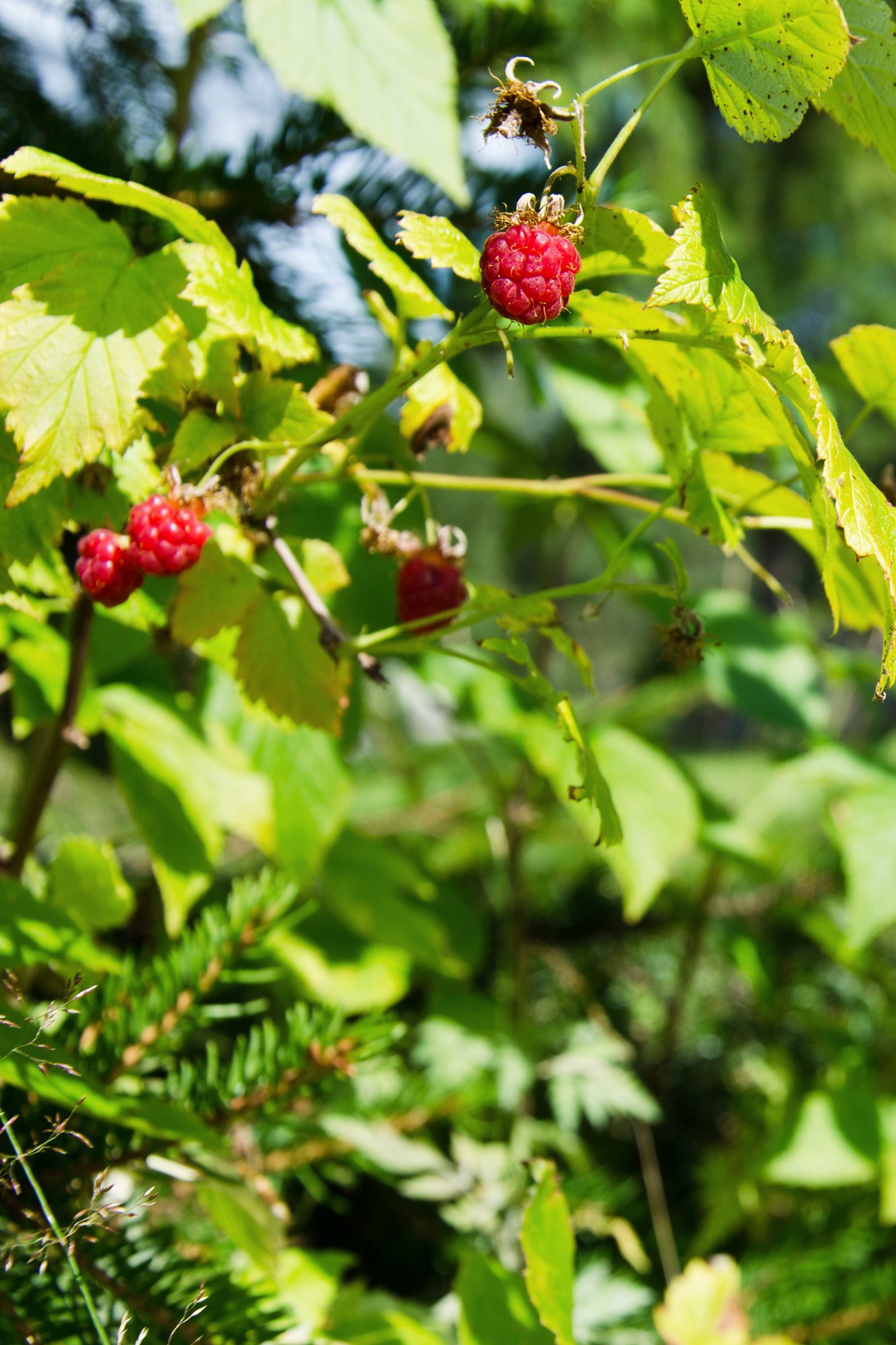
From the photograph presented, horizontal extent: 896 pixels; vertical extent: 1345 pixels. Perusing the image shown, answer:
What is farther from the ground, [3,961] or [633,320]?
[633,320]

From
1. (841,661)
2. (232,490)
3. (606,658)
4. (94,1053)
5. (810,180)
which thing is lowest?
(606,658)

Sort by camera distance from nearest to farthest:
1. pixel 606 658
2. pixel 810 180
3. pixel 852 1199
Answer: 1. pixel 852 1199
2. pixel 810 180
3. pixel 606 658

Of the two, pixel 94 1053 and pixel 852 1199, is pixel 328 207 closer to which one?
pixel 94 1053

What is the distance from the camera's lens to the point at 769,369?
25 centimetres

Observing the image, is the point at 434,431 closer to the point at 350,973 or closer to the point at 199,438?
the point at 199,438

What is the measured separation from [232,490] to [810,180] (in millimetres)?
3656

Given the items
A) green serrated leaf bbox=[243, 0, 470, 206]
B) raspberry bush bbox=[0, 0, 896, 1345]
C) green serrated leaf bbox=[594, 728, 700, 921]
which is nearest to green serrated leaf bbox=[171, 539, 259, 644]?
raspberry bush bbox=[0, 0, 896, 1345]

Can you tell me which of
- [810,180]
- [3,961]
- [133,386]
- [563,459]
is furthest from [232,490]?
[810,180]

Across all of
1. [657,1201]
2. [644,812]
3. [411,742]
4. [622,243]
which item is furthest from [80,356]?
[411,742]

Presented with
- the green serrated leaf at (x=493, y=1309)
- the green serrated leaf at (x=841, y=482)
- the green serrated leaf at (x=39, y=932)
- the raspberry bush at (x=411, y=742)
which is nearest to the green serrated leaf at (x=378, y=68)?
the raspberry bush at (x=411, y=742)

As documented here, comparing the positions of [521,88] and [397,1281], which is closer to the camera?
[521,88]

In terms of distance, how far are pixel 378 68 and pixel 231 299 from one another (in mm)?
231

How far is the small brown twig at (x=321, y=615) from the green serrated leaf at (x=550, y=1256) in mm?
186

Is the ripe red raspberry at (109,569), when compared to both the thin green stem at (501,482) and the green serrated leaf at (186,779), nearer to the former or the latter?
the thin green stem at (501,482)
